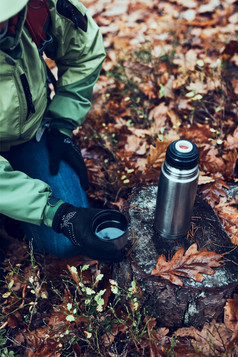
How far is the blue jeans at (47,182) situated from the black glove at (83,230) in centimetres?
43

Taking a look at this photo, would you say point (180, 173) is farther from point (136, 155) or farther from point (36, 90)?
point (136, 155)

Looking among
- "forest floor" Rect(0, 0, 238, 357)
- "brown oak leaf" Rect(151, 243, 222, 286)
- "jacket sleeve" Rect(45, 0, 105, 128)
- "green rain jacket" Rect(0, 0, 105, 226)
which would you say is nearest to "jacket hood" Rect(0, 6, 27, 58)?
"green rain jacket" Rect(0, 0, 105, 226)

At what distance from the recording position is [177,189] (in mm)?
2004

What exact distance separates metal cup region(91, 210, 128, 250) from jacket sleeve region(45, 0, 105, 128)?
95cm

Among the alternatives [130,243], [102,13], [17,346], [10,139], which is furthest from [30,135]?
[102,13]

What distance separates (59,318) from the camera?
7.50ft

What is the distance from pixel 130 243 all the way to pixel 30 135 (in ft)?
3.58

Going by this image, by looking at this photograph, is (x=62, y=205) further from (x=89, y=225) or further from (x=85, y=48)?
(x=85, y=48)

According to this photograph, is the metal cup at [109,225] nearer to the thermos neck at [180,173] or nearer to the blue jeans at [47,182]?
the thermos neck at [180,173]

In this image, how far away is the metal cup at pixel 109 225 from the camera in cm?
212

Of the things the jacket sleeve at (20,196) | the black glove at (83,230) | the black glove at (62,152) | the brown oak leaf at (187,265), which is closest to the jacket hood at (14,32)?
the jacket sleeve at (20,196)

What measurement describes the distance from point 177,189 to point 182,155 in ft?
0.82

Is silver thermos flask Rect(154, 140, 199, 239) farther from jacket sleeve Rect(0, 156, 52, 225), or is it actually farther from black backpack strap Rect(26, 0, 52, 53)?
black backpack strap Rect(26, 0, 52, 53)

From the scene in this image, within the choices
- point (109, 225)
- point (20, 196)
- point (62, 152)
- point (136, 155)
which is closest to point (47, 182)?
point (62, 152)
